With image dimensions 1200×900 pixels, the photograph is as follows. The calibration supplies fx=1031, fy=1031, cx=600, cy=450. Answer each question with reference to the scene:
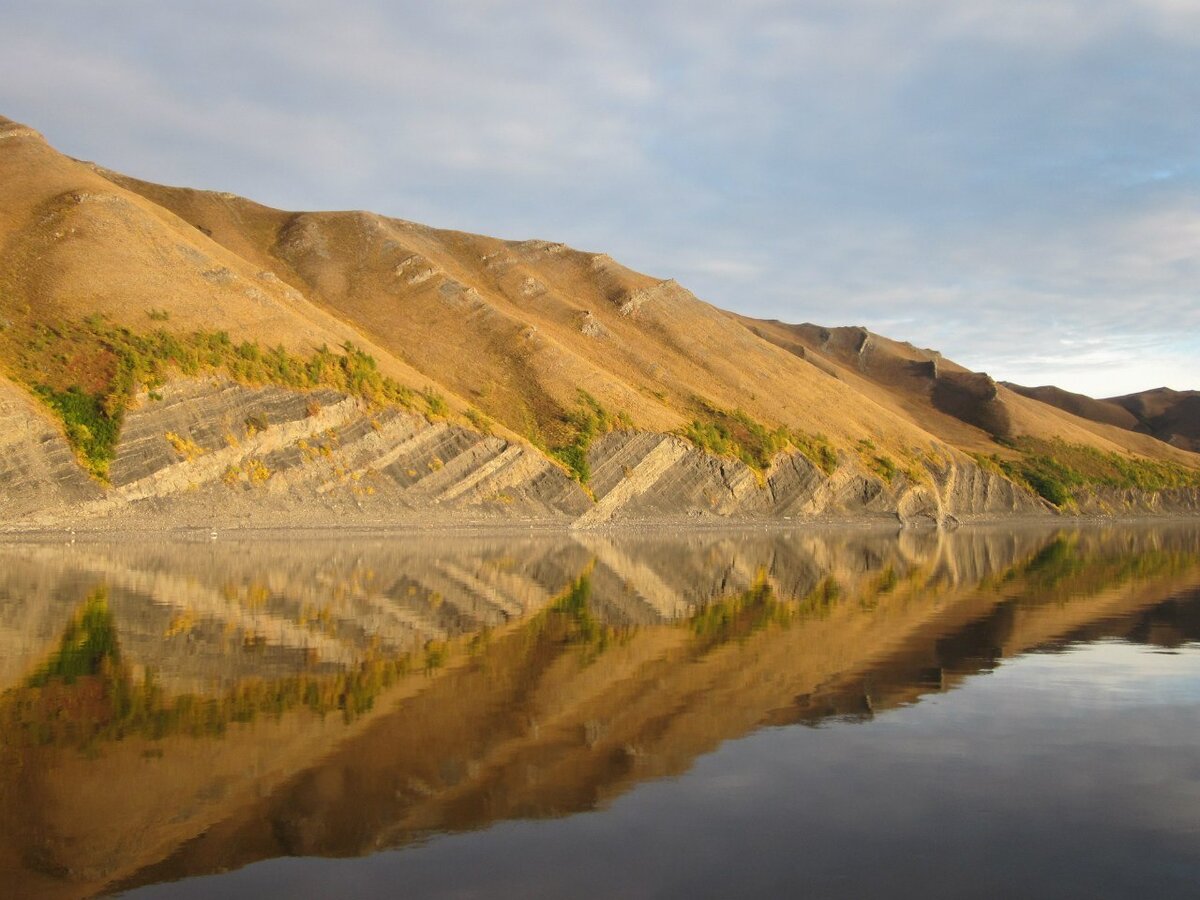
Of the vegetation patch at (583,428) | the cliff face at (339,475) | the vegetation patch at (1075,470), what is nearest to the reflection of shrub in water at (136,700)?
the cliff face at (339,475)

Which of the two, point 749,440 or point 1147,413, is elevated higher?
point 1147,413

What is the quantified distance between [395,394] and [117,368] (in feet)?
57.6

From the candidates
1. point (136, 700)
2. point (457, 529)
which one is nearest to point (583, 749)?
point (136, 700)

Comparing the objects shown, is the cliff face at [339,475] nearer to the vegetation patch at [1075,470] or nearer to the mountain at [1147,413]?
the vegetation patch at [1075,470]

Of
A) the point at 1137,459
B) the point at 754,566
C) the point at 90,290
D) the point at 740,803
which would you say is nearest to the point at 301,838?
the point at 740,803

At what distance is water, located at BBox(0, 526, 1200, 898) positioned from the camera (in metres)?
8.01

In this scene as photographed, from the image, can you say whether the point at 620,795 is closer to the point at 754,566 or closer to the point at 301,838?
the point at 301,838

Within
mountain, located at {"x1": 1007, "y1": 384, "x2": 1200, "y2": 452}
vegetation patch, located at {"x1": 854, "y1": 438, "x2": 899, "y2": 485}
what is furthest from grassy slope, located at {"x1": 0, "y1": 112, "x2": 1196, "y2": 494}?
mountain, located at {"x1": 1007, "y1": 384, "x2": 1200, "y2": 452}

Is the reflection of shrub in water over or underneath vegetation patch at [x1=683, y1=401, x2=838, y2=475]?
underneath

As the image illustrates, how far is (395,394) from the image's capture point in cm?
6594

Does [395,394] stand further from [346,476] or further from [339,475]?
[339,475]

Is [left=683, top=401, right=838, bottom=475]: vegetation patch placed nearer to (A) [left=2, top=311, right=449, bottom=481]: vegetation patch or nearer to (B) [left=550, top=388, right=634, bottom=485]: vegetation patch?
(B) [left=550, top=388, right=634, bottom=485]: vegetation patch

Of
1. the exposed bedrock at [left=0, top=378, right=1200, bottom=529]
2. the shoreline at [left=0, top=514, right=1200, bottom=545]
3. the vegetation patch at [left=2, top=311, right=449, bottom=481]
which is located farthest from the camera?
the vegetation patch at [left=2, top=311, right=449, bottom=481]

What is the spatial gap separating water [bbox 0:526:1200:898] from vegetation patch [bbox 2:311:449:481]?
27.4 m
